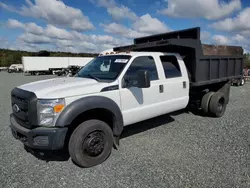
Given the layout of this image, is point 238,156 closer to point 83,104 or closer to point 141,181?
point 141,181

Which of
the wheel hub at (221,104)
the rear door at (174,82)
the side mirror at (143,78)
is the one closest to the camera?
the side mirror at (143,78)

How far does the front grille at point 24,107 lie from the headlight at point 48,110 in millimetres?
91

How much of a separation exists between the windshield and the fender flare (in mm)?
550

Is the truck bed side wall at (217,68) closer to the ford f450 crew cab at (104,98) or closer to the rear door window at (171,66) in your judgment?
the ford f450 crew cab at (104,98)

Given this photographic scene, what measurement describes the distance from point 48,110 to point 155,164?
77.0 inches

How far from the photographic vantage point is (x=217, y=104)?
5.91 metres

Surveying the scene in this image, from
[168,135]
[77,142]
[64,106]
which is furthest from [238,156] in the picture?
[64,106]

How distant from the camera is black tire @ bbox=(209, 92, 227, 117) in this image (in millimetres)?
5902

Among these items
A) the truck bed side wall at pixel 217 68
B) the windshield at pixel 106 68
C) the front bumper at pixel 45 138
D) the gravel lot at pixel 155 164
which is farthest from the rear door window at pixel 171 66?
the front bumper at pixel 45 138

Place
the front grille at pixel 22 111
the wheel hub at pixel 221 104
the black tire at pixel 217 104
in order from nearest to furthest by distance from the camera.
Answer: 1. the front grille at pixel 22 111
2. the black tire at pixel 217 104
3. the wheel hub at pixel 221 104

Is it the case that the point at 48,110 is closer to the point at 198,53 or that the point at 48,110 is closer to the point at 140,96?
the point at 140,96

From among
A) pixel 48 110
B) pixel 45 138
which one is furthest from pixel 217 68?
pixel 45 138

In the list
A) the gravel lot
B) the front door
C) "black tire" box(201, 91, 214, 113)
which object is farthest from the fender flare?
"black tire" box(201, 91, 214, 113)

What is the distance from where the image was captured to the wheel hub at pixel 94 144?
3332mm
